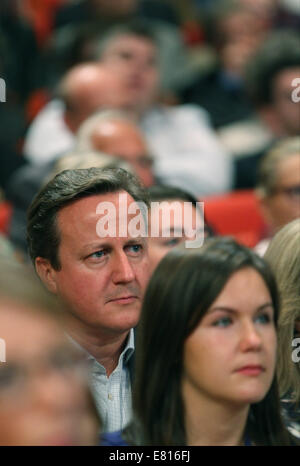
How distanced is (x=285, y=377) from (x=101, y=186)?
436mm

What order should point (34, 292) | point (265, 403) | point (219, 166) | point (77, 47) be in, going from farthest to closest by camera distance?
point (77, 47) → point (219, 166) → point (265, 403) → point (34, 292)

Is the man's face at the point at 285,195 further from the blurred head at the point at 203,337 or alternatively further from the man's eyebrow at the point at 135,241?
the blurred head at the point at 203,337

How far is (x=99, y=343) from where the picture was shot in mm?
1644

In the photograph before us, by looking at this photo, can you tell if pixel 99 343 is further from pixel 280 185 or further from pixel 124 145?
pixel 124 145

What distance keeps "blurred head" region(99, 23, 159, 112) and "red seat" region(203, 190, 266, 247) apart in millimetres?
745

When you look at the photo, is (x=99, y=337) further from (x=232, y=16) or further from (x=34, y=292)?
(x=232, y=16)

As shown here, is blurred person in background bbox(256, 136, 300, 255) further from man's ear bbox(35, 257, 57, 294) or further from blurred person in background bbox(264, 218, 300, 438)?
man's ear bbox(35, 257, 57, 294)

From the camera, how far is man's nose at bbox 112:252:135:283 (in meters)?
1.61

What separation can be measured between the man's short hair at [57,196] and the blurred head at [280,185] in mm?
737

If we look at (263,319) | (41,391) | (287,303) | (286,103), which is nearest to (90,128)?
(286,103)

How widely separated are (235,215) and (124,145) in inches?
17.5

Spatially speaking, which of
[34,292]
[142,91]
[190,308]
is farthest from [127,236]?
[142,91]

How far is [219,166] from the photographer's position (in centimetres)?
361

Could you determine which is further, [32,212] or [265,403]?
[32,212]
